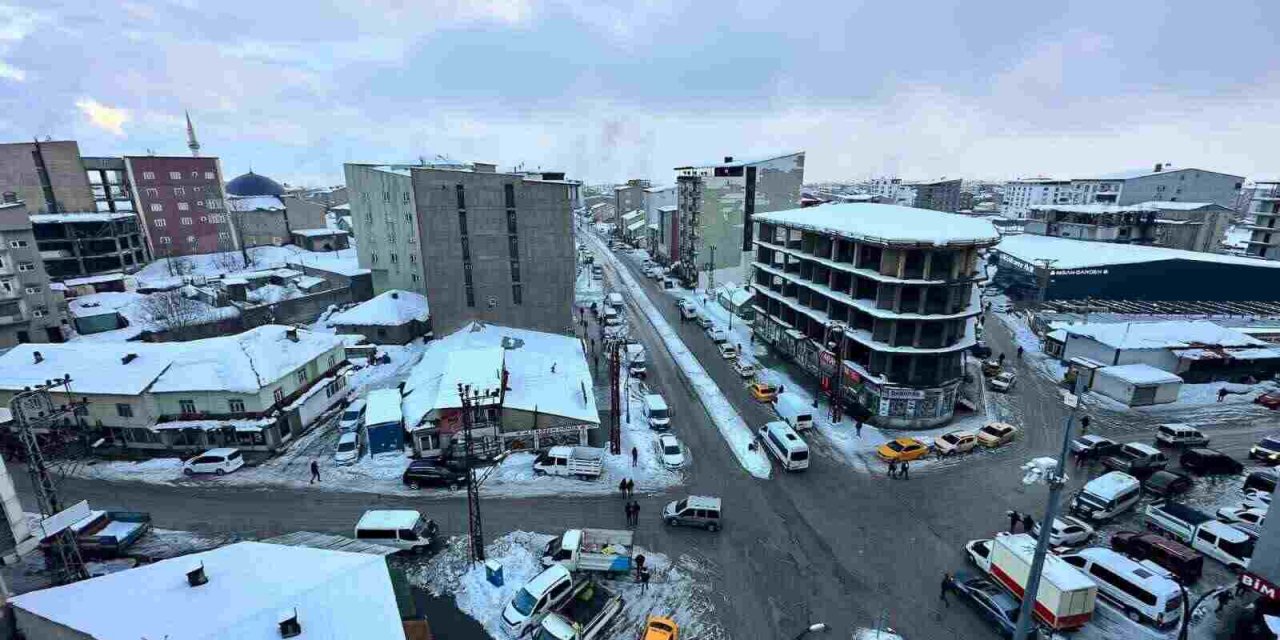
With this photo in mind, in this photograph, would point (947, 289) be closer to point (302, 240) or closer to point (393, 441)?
point (393, 441)

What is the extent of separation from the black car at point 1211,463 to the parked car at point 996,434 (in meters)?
8.59

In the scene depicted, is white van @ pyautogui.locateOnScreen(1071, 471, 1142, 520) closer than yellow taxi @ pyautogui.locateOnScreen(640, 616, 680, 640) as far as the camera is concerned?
No

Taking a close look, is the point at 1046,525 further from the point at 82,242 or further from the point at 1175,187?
the point at 1175,187

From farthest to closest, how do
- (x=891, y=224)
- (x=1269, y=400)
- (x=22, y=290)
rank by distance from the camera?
(x=22, y=290) → (x=1269, y=400) → (x=891, y=224)

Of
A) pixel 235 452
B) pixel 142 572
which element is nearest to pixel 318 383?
pixel 235 452

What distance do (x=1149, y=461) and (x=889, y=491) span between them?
15913 millimetres

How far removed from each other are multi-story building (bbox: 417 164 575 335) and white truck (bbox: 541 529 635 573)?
2983 centimetres

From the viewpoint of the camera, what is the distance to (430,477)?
30.6 meters

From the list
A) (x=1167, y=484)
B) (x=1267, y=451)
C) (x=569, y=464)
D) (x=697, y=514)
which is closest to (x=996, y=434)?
(x=1167, y=484)

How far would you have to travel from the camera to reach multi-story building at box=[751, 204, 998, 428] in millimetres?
35188

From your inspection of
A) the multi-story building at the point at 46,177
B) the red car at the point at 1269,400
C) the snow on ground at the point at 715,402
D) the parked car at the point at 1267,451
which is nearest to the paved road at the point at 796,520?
the snow on ground at the point at 715,402

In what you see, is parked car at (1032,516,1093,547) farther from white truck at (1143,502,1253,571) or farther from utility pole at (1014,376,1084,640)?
utility pole at (1014,376,1084,640)

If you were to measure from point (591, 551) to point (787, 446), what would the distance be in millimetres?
14148

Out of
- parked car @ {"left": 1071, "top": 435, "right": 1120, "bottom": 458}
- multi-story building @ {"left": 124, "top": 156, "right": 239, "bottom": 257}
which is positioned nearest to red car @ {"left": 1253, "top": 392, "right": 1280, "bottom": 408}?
parked car @ {"left": 1071, "top": 435, "right": 1120, "bottom": 458}
